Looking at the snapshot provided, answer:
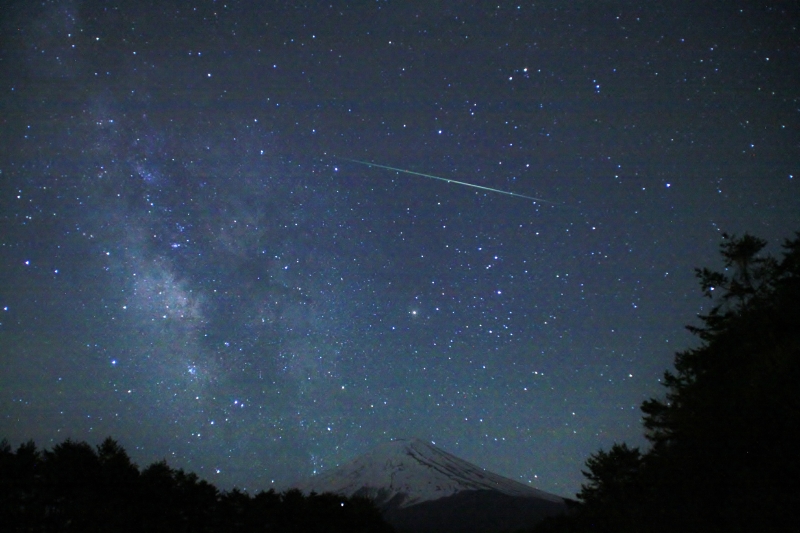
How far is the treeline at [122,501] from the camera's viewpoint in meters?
19.1

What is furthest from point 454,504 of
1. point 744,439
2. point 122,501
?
point 744,439

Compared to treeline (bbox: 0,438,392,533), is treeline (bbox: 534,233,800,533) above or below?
above

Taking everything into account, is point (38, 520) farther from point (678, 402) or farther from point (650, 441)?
point (650, 441)

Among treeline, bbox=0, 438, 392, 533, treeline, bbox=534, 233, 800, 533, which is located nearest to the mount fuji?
treeline, bbox=0, 438, 392, 533

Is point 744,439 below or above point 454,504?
above

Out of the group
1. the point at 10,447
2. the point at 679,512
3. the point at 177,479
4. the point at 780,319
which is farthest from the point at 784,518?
the point at 177,479

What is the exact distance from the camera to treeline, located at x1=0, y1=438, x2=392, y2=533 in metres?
19.1

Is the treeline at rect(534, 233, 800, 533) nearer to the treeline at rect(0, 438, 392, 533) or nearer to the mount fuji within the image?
the treeline at rect(0, 438, 392, 533)

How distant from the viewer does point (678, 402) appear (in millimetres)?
19734

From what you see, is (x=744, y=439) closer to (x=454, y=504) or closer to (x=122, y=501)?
(x=122, y=501)

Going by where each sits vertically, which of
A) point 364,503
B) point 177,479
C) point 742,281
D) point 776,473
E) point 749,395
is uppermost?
point 742,281

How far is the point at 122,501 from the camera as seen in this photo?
23.7 m

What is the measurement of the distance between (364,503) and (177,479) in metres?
20.0

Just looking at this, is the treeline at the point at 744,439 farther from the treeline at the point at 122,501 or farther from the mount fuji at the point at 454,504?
the mount fuji at the point at 454,504
